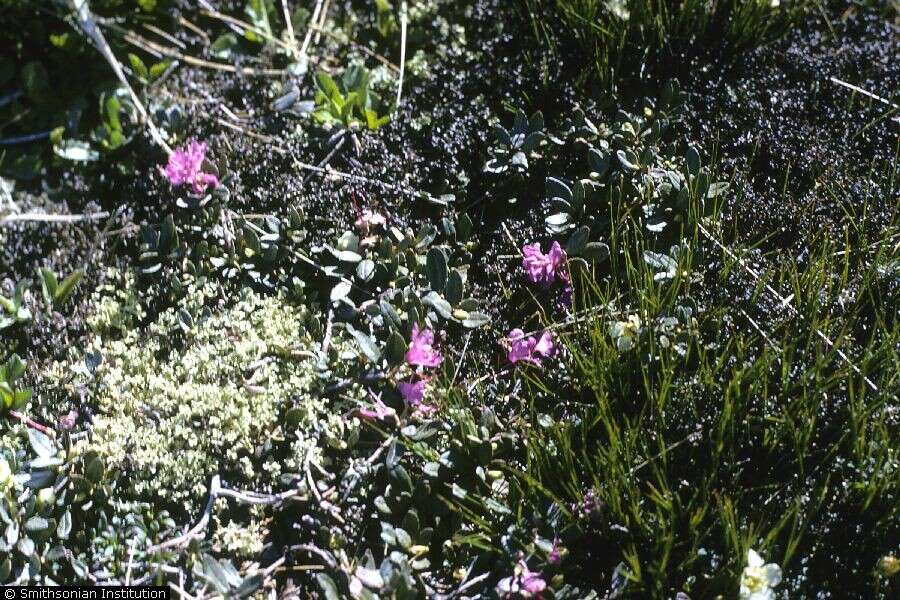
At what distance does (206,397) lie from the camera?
7.74ft

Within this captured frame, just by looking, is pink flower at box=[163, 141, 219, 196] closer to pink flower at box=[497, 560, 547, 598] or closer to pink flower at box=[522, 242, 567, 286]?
pink flower at box=[522, 242, 567, 286]

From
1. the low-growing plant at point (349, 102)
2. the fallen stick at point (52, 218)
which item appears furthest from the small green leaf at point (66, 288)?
the low-growing plant at point (349, 102)

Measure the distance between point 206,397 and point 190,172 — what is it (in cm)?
82

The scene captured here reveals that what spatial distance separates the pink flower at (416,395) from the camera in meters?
2.30

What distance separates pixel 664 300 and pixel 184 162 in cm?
160

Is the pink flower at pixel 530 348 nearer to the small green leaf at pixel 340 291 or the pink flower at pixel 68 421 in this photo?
the small green leaf at pixel 340 291

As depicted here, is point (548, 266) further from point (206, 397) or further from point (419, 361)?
point (206, 397)

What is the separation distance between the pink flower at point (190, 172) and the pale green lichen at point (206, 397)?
0.41m

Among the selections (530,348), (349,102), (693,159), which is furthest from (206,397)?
(693,159)

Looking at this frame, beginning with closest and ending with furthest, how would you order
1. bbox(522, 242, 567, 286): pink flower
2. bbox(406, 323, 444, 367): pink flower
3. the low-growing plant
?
bbox(406, 323, 444, 367): pink flower
bbox(522, 242, 567, 286): pink flower
the low-growing plant

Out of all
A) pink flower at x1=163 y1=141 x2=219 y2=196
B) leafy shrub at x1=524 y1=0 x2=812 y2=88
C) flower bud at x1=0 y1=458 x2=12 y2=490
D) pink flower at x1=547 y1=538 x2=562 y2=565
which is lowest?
flower bud at x1=0 y1=458 x2=12 y2=490

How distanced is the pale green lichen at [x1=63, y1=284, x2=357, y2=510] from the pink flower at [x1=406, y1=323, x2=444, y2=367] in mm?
231

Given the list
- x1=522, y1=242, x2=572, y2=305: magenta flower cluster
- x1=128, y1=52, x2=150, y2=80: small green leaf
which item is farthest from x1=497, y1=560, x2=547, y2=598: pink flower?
x1=128, y1=52, x2=150, y2=80: small green leaf

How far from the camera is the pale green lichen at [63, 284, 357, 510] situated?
2.28 m
